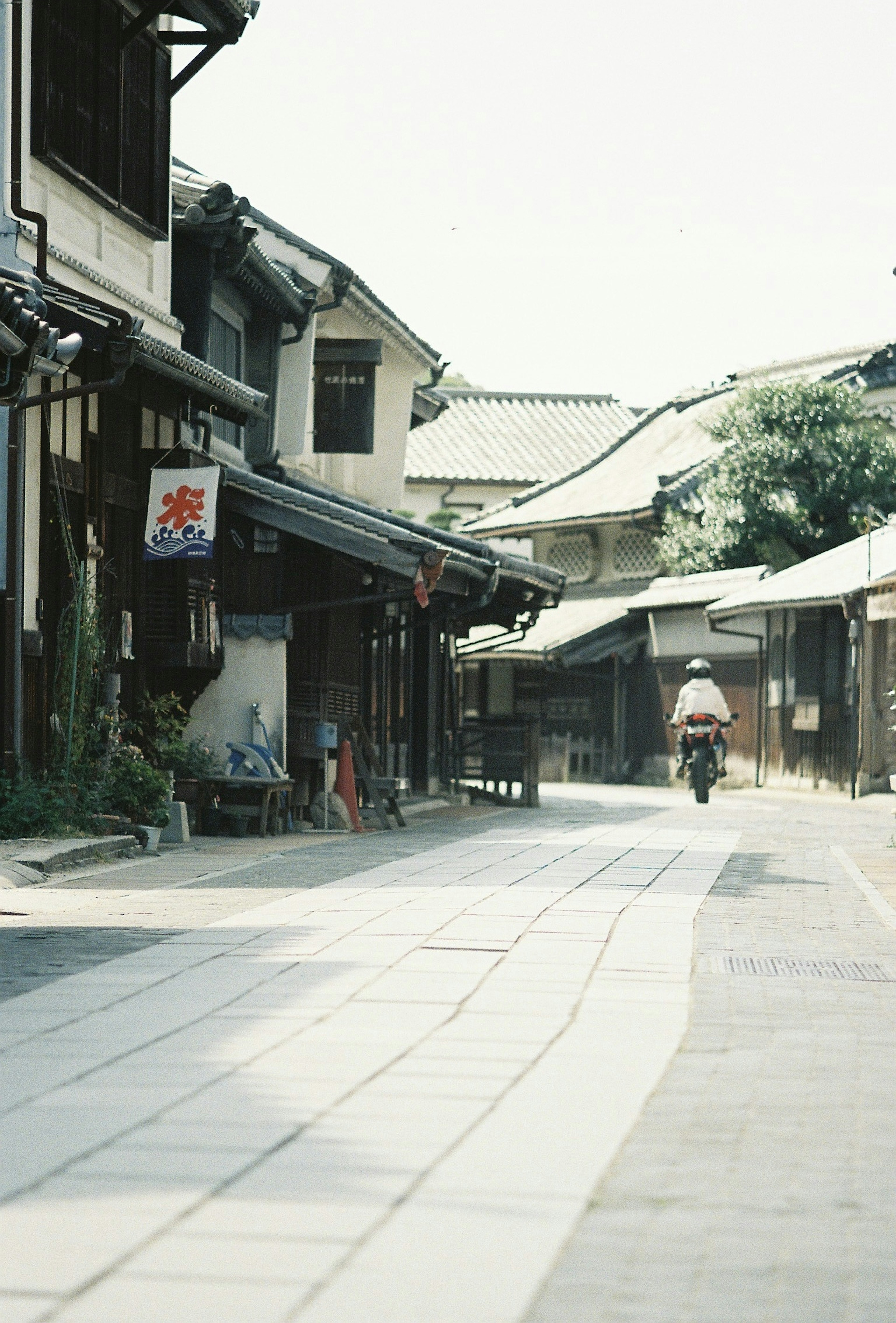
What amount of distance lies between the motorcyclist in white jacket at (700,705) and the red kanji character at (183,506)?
10.7 meters

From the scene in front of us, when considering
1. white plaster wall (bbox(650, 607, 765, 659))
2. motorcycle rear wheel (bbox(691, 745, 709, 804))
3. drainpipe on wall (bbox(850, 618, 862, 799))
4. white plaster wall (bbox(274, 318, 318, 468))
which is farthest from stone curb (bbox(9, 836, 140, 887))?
white plaster wall (bbox(650, 607, 765, 659))

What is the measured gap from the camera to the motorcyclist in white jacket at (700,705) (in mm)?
23531

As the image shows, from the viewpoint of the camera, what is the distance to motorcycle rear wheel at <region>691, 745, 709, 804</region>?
2352 cm

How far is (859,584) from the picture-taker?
25422 mm

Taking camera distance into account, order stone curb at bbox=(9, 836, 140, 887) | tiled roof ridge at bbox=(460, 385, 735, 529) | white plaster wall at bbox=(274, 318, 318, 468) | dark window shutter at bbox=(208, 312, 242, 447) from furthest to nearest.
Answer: tiled roof ridge at bbox=(460, 385, 735, 529)
white plaster wall at bbox=(274, 318, 318, 468)
dark window shutter at bbox=(208, 312, 242, 447)
stone curb at bbox=(9, 836, 140, 887)

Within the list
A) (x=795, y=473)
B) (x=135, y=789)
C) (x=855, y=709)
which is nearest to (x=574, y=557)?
(x=795, y=473)

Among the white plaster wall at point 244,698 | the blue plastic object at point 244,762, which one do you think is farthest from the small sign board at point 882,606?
the blue plastic object at point 244,762

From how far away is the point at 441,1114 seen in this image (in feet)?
16.1

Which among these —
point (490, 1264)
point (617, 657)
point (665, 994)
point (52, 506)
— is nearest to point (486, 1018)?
point (665, 994)

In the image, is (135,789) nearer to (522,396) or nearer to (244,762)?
(244,762)

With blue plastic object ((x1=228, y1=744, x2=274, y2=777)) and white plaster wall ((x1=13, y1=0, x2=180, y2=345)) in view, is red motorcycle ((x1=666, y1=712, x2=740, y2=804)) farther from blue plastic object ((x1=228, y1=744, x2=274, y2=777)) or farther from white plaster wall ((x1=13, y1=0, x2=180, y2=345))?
white plaster wall ((x1=13, y1=0, x2=180, y2=345))

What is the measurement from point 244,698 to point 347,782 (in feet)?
4.63

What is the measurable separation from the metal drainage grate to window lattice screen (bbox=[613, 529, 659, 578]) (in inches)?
1107

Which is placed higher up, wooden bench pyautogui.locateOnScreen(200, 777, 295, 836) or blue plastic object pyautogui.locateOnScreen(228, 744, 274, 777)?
blue plastic object pyautogui.locateOnScreen(228, 744, 274, 777)
